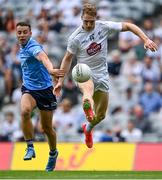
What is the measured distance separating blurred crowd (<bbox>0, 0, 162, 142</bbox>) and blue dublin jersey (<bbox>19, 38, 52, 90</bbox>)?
21.0 ft

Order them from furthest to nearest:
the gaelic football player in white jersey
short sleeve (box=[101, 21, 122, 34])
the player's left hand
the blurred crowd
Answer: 1. the blurred crowd
2. short sleeve (box=[101, 21, 122, 34])
3. the gaelic football player in white jersey
4. the player's left hand

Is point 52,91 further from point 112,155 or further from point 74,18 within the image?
point 74,18

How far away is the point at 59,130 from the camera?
73.9ft

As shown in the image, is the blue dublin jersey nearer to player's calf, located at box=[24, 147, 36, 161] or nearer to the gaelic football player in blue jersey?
the gaelic football player in blue jersey

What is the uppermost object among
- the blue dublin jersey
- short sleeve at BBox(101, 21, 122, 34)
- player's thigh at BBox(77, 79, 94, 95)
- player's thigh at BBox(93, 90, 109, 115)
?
short sleeve at BBox(101, 21, 122, 34)

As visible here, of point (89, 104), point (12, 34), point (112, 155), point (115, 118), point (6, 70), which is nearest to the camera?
point (89, 104)

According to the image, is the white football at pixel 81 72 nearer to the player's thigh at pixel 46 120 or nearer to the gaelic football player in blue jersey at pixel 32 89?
the gaelic football player in blue jersey at pixel 32 89

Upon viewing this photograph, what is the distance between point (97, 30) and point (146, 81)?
24.9ft

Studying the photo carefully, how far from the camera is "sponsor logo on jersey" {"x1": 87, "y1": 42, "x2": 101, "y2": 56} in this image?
1528cm

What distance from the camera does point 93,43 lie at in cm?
1525

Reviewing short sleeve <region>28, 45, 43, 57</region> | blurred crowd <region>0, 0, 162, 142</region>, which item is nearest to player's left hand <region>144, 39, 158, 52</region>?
short sleeve <region>28, 45, 43, 57</region>

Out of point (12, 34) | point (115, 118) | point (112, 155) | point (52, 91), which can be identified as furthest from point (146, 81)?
point (52, 91)

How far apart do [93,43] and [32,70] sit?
1.10 m

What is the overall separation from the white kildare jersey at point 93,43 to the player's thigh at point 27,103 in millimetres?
1027
